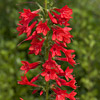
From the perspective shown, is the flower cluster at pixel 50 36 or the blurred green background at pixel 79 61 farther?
the blurred green background at pixel 79 61

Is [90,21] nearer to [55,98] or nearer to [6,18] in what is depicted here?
[6,18]

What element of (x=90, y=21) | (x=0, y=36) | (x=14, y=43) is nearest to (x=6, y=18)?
(x=0, y=36)

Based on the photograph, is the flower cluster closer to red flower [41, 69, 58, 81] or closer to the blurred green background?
red flower [41, 69, 58, 81]

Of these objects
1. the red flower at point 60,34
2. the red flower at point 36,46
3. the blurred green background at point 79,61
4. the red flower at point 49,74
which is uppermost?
the red flower at point 60,34

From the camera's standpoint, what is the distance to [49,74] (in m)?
2.66

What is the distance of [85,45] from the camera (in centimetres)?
549

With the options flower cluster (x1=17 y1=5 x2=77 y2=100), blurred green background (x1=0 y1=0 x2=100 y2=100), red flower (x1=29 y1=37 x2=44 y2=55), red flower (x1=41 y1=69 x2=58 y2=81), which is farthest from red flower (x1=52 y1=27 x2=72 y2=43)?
blurred green background (x1=0 y1=0 x2=100 y2=100)

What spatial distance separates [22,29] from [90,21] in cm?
317

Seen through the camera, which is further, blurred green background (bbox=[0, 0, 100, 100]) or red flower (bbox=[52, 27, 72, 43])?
blurred green background (bbox=[0, 0, 100, 100])

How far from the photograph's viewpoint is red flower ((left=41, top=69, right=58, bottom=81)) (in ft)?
8.68

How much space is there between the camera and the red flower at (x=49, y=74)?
2645 mm

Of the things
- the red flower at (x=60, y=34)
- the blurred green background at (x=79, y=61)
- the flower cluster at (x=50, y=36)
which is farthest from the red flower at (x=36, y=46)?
the blurred green background at (x=79, y=61)

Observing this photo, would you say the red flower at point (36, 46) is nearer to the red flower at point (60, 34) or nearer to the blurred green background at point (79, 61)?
the red flower at point (60, 34)

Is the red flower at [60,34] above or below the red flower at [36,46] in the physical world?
above
